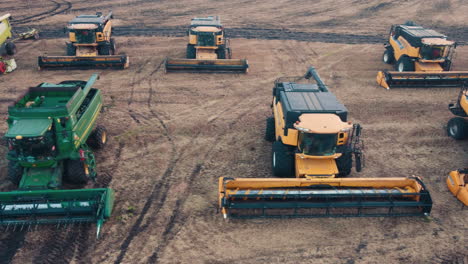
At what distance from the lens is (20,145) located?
8.04 metres

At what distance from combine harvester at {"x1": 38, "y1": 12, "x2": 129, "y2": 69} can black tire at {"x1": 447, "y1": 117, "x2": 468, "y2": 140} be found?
13678 mm

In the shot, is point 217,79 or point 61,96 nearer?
point 61,96

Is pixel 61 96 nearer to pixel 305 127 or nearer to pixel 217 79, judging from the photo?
pixel 305 127

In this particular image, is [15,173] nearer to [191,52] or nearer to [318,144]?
[318,144]

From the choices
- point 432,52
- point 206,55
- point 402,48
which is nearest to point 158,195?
point 206,55

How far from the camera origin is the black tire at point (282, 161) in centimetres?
908

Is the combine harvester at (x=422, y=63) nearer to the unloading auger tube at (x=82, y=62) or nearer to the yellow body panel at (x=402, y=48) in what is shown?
the yellow body panel at (x=402, y=48)

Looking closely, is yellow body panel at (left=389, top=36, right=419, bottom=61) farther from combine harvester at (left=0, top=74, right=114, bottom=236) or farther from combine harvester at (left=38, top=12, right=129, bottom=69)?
combine harvester at (left=0, top=74, right=114, bottom=236)

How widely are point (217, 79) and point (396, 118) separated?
7.62 meters

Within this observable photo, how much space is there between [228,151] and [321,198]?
3654 mm

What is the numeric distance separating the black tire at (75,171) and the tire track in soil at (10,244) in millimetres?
1631

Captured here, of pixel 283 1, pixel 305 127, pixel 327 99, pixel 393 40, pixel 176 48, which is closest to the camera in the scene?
pixel 305 127

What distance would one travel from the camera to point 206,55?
17.8 m

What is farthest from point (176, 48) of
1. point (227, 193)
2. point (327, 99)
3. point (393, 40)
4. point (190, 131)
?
point (227, 193)
